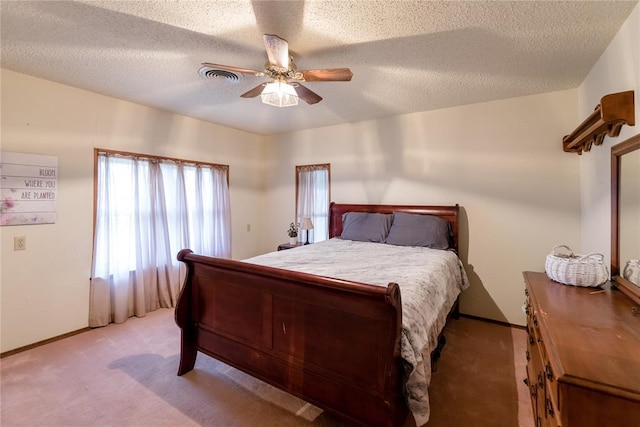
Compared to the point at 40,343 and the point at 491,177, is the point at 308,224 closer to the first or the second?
the point at 491,177

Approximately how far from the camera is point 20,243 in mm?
2508

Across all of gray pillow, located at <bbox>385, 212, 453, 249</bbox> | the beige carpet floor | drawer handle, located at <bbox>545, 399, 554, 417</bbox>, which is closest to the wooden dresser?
drawer handle, located at <bbox>545, 399, 554, 417</bbox>

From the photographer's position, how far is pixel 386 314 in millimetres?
1344

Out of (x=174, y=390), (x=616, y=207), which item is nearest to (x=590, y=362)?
(x=616, y=207)

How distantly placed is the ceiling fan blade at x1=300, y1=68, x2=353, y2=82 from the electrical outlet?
287cm

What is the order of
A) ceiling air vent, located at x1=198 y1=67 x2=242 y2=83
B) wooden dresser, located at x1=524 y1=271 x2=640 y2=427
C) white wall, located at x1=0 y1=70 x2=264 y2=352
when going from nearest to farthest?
wooden dresser, located at x1=524 y1=271 x2=640 y2=427 → ceiling air vent, located at x1=198 y1=67 x2=242 y2=83 → white wall, located at x1=0 y1=70 x2=264 y2=352

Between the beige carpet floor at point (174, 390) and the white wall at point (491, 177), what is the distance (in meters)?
0.82

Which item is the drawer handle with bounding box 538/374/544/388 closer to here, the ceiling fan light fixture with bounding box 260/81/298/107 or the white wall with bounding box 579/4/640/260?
the white wall with bounding box 579/4/640/260

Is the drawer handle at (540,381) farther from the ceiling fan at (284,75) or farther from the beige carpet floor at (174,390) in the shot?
the ceiling fan at (284,75)

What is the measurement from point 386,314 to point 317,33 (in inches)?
70.4

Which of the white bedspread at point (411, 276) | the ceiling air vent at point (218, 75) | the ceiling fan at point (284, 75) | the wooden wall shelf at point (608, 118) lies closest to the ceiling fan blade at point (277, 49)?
the ceiling fan at point (284, 75)

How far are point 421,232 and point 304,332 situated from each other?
2028 millimetres

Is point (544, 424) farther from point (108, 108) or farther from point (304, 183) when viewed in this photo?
point (108, 108)

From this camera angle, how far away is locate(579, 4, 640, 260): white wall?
1.62m
